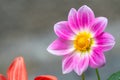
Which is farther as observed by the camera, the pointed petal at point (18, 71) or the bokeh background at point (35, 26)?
the bokeh background at point (35, 26)

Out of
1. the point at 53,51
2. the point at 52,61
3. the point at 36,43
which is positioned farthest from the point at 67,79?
the point at 53,51

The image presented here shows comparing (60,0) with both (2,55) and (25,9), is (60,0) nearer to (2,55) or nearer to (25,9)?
(25,9)

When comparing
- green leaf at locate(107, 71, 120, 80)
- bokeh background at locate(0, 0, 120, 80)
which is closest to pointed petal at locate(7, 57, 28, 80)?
green leaf at locate(107, 71, 120, 80)

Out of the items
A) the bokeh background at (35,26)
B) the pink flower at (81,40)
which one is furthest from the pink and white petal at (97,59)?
the bokeh background at (35,26)

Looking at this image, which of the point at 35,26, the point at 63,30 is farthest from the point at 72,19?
the point at 35,26

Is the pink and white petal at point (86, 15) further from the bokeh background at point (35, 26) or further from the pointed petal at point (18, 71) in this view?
the bokeh background at point (35, 26)
